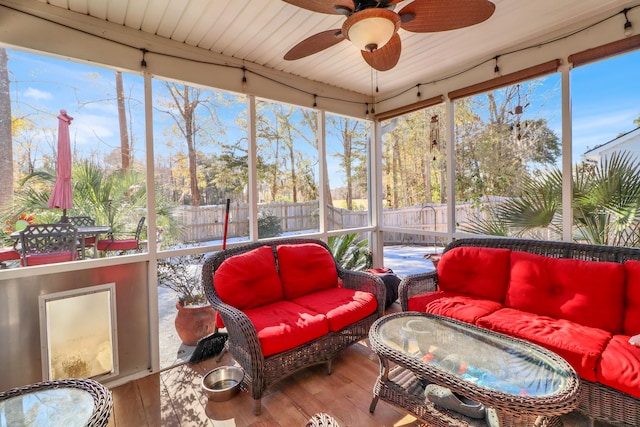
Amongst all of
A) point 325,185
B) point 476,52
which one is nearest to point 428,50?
point 476,52

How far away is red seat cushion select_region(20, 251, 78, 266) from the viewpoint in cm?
207

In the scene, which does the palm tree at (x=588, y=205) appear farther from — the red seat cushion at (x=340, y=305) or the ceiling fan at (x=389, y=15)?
the ceiling fan at (x=389, y=15)

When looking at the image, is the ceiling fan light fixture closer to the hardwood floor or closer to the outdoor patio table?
the hardwood floor

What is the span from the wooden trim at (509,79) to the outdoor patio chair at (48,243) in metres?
3.69

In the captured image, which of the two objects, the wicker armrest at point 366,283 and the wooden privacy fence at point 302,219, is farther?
the wooden privacy fence at point 302,219

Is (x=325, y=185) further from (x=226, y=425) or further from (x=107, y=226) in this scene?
(x=226, y=425)

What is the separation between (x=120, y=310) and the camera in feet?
7.89

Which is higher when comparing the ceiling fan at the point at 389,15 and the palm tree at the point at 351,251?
the ceiling fan at the point at 389,15

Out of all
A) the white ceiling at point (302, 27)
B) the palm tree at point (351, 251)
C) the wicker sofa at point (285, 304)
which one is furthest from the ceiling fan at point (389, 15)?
the palm tree at point (351, 251)

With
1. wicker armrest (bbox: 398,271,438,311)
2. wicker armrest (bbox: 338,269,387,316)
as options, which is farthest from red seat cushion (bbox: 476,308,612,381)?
wicker armrest (bbox: 338,269,387,316)

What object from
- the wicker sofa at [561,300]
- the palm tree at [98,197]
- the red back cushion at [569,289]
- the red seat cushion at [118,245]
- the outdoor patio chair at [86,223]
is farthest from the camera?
the red seat cushion at [118,245]

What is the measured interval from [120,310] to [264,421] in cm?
144

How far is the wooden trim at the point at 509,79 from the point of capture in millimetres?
2600

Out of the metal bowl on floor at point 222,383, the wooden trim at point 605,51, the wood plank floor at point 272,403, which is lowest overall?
the wood plank floor at point 272,403
